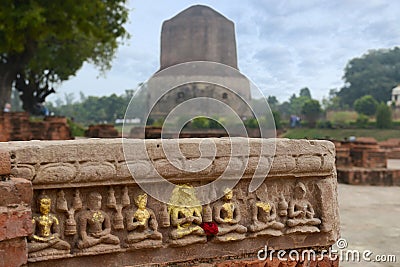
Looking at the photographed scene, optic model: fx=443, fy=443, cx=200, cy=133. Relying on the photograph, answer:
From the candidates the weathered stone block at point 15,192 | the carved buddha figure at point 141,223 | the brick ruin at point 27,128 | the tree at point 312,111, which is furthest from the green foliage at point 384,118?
the weathered stone block at point 15,192

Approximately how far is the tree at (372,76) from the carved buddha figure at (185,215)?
3986 centimetres

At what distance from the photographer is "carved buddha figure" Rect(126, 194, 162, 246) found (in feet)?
6.40

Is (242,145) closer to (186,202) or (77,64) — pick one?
(186,202)

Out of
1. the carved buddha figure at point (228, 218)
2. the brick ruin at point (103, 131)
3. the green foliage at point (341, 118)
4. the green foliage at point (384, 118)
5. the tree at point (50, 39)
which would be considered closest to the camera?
the carved buddha figure at point (228, 218)

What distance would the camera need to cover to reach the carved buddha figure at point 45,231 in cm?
178

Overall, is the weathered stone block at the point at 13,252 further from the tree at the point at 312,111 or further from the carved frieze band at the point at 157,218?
the tree at the point at 312,111

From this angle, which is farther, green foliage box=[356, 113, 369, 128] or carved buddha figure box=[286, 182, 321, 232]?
green foliage box=[356, 113, 369, 128]

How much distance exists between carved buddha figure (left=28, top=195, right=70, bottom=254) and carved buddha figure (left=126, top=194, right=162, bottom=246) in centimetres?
28

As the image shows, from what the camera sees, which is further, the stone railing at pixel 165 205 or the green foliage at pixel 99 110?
the green foliage at pixel 99 110

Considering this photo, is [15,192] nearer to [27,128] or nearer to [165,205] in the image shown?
[165,205]


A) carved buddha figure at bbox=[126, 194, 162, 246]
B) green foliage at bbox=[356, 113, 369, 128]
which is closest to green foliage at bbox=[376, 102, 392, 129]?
green foliage at bbox=[356, 113, 369, 128]

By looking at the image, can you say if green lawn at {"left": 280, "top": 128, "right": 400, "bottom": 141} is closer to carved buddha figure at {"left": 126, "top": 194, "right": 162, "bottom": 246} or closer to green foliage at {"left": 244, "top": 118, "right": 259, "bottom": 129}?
green foliage at {"left": 244, "top": 118, "right": 259, "bottom": 129}

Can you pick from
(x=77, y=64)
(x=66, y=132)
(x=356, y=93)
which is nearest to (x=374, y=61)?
(x=356, y=93)

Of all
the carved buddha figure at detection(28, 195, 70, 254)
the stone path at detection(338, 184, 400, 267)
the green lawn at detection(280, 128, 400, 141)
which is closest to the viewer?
the carved buddha figure at detection(28, 195, 70, 254)
